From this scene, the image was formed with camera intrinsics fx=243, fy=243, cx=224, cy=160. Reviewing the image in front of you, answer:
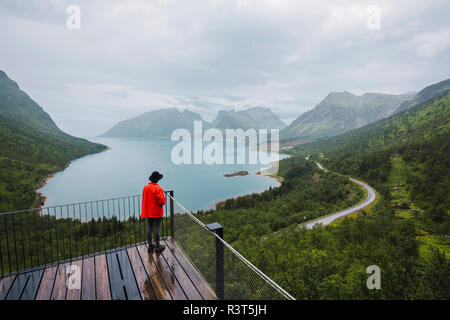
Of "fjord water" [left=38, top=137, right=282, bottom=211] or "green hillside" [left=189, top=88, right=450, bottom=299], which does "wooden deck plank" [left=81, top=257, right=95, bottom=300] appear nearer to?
"green hillside" [left=189, top=88, right=450, bottom=299]

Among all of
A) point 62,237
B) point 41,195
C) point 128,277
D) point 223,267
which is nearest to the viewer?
point 223,267

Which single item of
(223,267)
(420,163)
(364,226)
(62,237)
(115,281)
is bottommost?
(364,226)

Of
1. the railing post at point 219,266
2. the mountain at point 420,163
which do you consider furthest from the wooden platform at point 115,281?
the mountain at point 420,163

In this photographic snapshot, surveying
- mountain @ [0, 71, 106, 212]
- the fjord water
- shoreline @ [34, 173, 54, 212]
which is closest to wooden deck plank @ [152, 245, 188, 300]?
shoreline @ [34, 173, 54, 212]

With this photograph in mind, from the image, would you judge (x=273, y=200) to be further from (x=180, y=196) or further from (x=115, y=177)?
(x=115, y=177)

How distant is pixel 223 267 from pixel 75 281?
2810mm

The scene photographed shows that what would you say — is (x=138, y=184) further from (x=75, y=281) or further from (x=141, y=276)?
(x=141, y=276)

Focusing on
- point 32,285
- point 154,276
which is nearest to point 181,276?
point 154,276

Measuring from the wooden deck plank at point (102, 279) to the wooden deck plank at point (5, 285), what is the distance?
1375 mm

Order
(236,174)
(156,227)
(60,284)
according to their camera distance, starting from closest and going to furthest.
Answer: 1. (60,284)
2. (156,227)
3. (236,174)

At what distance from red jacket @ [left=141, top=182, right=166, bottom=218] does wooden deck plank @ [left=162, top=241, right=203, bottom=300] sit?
94 cm

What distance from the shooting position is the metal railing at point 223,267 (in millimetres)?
3487

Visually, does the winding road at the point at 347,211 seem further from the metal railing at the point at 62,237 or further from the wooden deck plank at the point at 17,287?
the wooden deck plank at the point at 17,287

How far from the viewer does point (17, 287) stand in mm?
4301
